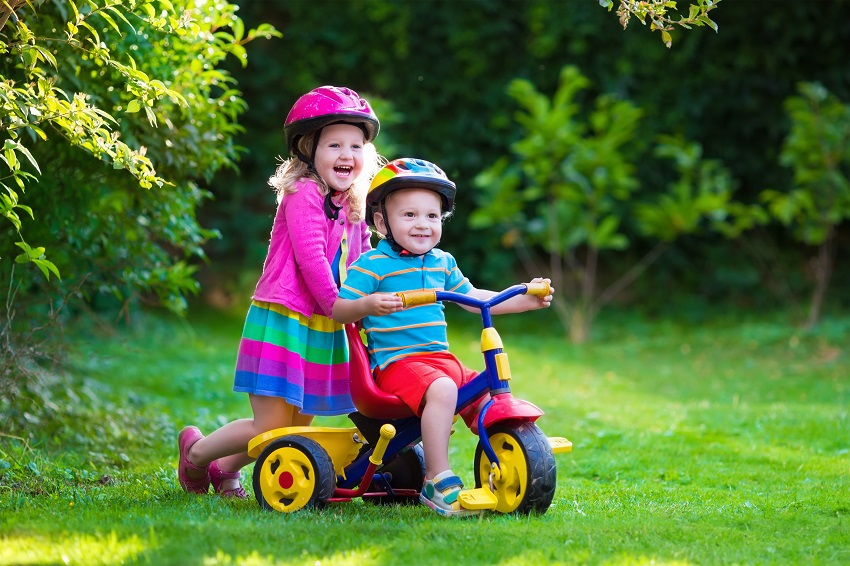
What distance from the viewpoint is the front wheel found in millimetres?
3605

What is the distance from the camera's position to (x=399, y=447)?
3.95 meters

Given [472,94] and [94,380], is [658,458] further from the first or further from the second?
[472,94]

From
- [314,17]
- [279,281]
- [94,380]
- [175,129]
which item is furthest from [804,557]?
[314,17]

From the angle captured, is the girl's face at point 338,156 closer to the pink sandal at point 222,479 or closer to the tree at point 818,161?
the pink sandal at point 222,479

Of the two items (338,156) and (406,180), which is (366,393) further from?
(338,156)

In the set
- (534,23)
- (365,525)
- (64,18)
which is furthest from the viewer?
(534,23)

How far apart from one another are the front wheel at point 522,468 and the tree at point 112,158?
1.90 meters

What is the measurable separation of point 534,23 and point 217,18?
8.47 metres

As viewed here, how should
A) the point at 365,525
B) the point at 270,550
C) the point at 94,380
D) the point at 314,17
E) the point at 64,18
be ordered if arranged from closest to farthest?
the point at 270,550
the point at 365,525
the point at 64,18
the point at 94,380
the point at 314,17

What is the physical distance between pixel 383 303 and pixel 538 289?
24.8 inches

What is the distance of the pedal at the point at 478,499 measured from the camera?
11.9 feet

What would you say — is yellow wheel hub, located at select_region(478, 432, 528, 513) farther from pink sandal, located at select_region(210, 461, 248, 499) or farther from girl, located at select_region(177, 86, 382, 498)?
pink sandal, located at select_region(210, 461, 248, 499)

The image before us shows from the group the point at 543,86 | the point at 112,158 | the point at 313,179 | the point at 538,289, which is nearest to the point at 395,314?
the point at 538,289

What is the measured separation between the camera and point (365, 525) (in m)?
3.55
